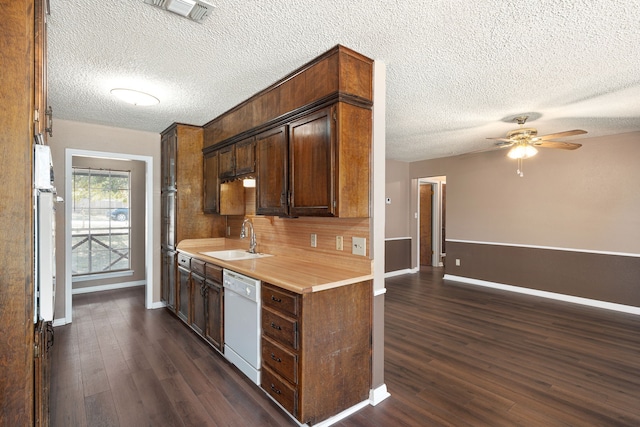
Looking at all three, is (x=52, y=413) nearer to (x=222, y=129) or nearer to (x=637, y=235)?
(x=222, y=129)

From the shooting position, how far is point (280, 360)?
2150 mm

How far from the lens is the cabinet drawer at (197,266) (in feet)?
10.6

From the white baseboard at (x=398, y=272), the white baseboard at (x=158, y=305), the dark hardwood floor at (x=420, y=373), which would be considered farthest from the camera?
the white baseboard at (x=398, y=272)

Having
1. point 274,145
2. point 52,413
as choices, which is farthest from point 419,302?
point 52,413

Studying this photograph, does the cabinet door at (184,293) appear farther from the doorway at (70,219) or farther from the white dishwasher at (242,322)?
the white dishwasher at (242,322)

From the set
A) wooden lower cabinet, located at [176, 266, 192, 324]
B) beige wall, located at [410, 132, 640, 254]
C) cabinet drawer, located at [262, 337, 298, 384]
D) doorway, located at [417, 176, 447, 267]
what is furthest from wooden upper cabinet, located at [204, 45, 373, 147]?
doorway, located at [417, 176, 447, 267]

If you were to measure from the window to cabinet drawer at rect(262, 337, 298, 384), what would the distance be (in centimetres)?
460

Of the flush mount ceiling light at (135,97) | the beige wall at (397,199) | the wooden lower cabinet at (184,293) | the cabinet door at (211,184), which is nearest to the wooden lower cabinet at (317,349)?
the wooden lower cabinet at (184,293)

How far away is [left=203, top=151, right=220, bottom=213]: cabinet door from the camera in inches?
154

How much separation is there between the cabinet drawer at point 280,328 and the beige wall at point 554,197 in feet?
16.3

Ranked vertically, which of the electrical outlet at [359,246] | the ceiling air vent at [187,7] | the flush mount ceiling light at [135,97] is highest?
the ceiling air vent at [187,7]

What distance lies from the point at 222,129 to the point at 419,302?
12.1 ft

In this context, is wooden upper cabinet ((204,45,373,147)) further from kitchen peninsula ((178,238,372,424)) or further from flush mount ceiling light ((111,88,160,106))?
kitchen peninsula ((178,238,372,424))

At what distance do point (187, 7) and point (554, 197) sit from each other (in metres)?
5.64
